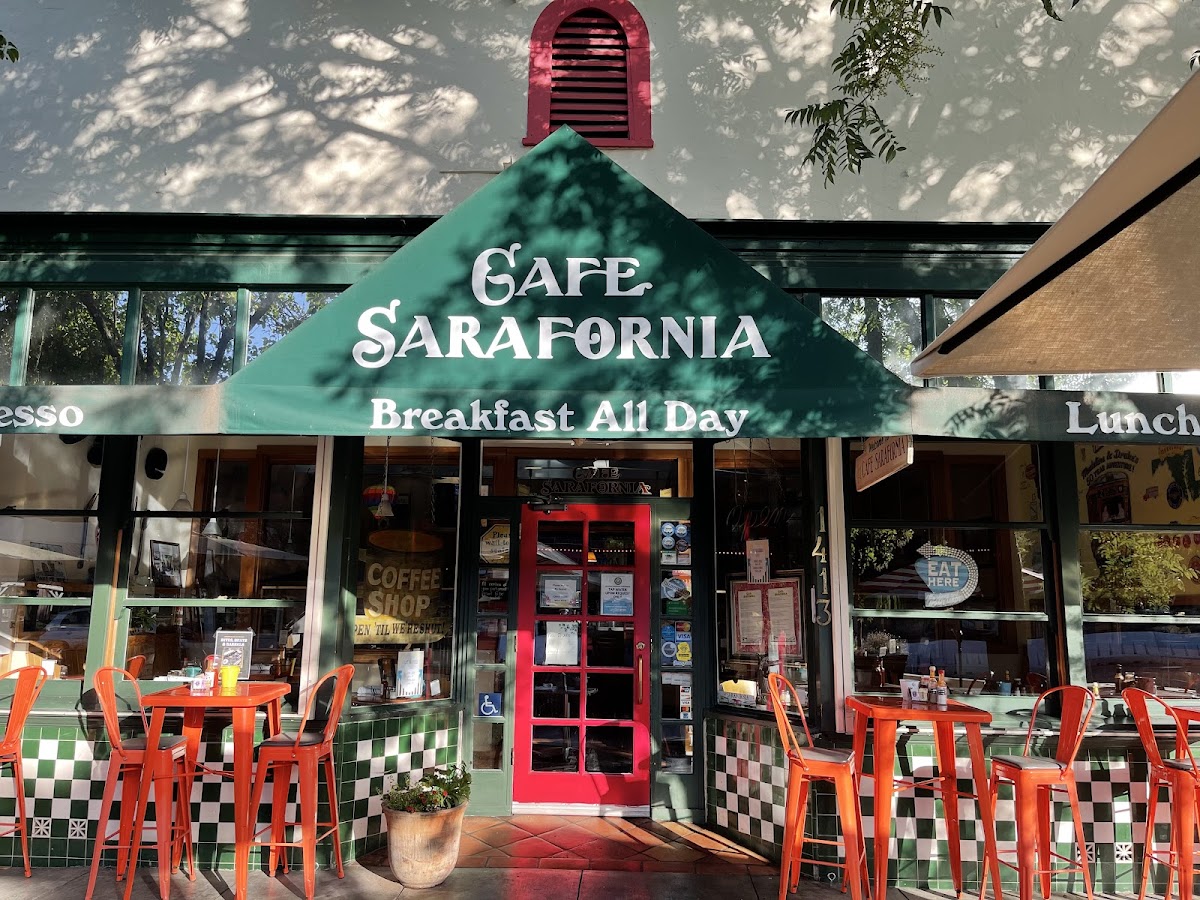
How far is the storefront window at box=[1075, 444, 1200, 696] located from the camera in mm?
5281

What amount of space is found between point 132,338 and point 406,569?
2.25m

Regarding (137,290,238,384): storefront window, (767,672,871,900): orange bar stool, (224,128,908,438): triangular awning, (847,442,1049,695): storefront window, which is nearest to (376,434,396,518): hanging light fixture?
(137,290,238,384): storefront window

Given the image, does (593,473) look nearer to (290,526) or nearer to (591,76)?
(290,526)

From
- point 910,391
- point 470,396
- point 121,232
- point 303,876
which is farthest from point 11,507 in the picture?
point 910,391

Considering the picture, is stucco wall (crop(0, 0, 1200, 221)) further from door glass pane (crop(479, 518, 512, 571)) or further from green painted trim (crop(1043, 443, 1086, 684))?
door glass pane (crop(479, 518, 512, 571))

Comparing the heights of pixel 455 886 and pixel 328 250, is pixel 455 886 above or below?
below

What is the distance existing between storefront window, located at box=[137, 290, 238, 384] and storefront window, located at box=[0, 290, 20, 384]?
85 cm

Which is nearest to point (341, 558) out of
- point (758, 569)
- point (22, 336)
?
point (22, 336)

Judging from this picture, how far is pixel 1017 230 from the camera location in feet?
18.6

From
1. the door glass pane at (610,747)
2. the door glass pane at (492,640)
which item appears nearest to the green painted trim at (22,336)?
the door glass pane at (492,640)

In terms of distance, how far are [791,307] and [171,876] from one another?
14.6 feet

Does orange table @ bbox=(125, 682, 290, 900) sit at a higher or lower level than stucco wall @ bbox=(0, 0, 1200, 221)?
lower

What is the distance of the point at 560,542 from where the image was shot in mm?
6281

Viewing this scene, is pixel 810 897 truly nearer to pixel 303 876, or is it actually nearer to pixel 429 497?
pixel 303 876
